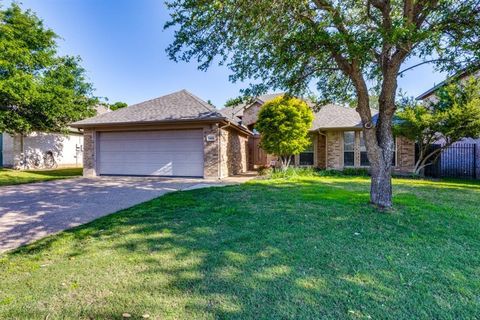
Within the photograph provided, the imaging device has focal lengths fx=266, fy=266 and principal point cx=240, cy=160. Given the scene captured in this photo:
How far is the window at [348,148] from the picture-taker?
15.0 metres

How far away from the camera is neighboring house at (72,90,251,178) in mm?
12188

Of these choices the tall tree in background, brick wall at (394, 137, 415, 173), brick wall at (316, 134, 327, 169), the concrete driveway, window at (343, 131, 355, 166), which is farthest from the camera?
brick wall at (316, 134, 327, 169)

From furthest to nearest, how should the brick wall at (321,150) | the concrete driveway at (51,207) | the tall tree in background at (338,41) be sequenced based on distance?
the brick wall at (321,150) < the tall tree in background at (338,41) < the concrete driveway at (51,207)

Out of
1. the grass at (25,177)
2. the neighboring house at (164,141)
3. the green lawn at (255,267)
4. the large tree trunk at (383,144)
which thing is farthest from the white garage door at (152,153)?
the large tree trunk at (383,144)

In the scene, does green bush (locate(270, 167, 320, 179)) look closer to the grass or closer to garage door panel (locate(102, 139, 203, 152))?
garage door panel (locate(102, 139, 203, 152))

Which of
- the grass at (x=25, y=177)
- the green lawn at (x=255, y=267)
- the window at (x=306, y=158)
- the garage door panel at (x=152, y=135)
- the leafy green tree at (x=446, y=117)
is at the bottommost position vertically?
the green lawn at (x=255, y=267)

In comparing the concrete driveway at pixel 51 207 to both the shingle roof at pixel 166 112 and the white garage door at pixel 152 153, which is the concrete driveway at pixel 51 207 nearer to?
the white garage door at pixel 152 153

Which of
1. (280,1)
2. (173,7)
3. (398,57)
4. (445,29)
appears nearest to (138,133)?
(173,7)

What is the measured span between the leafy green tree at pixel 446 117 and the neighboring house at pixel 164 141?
8.23 m

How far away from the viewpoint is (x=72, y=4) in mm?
9883

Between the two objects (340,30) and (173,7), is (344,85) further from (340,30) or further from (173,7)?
(173,7)

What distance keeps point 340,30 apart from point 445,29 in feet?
7.96

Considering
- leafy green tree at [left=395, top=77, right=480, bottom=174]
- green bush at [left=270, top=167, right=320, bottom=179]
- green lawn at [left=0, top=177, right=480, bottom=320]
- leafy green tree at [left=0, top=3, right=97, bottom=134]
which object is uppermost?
leafy green tree at [left=0, top=3, right=97, bottom=134]

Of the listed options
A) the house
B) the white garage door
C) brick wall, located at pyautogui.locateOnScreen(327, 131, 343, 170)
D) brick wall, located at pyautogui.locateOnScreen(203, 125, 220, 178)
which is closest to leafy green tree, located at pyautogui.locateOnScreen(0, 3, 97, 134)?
the house
